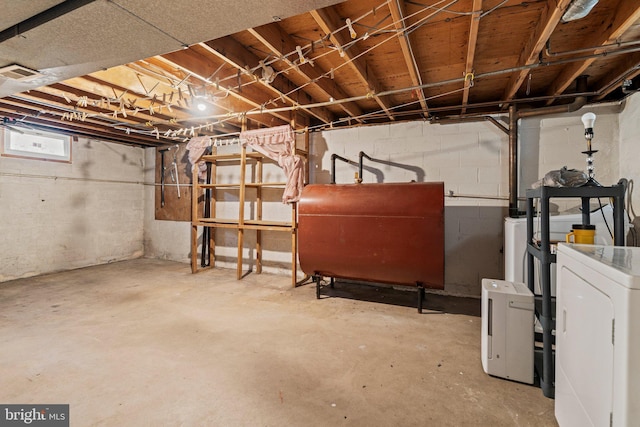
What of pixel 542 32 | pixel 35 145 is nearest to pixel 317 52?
pixel 542 32

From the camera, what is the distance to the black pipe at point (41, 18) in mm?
1266

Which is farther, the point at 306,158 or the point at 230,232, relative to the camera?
the point at 230,232

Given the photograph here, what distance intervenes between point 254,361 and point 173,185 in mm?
4487

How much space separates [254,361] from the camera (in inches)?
80.3

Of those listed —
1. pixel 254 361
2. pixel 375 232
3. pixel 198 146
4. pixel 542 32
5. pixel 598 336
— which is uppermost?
pixel 542 32

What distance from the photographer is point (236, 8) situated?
49.0 inches

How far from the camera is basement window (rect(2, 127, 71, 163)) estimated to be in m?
4.10

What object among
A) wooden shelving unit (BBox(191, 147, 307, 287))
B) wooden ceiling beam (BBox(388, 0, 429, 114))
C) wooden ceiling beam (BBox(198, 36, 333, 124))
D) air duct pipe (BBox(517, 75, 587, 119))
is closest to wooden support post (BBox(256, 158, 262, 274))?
wooden shelving unit (BBox(191, 147, 307, 287))

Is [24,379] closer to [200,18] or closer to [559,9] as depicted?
[200,18]

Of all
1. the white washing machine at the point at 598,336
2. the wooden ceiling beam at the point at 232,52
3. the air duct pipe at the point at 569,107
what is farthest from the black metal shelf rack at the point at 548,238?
the wooden ceiling beam at the point at 232,52

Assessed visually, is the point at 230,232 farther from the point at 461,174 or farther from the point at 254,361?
the point at 461,174

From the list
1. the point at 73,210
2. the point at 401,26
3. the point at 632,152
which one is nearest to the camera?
the point at 401,26

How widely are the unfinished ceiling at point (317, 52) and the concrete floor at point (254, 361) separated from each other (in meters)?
2.03

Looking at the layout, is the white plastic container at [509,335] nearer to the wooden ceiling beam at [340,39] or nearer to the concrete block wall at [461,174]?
the concrete block wall at [461,174]
